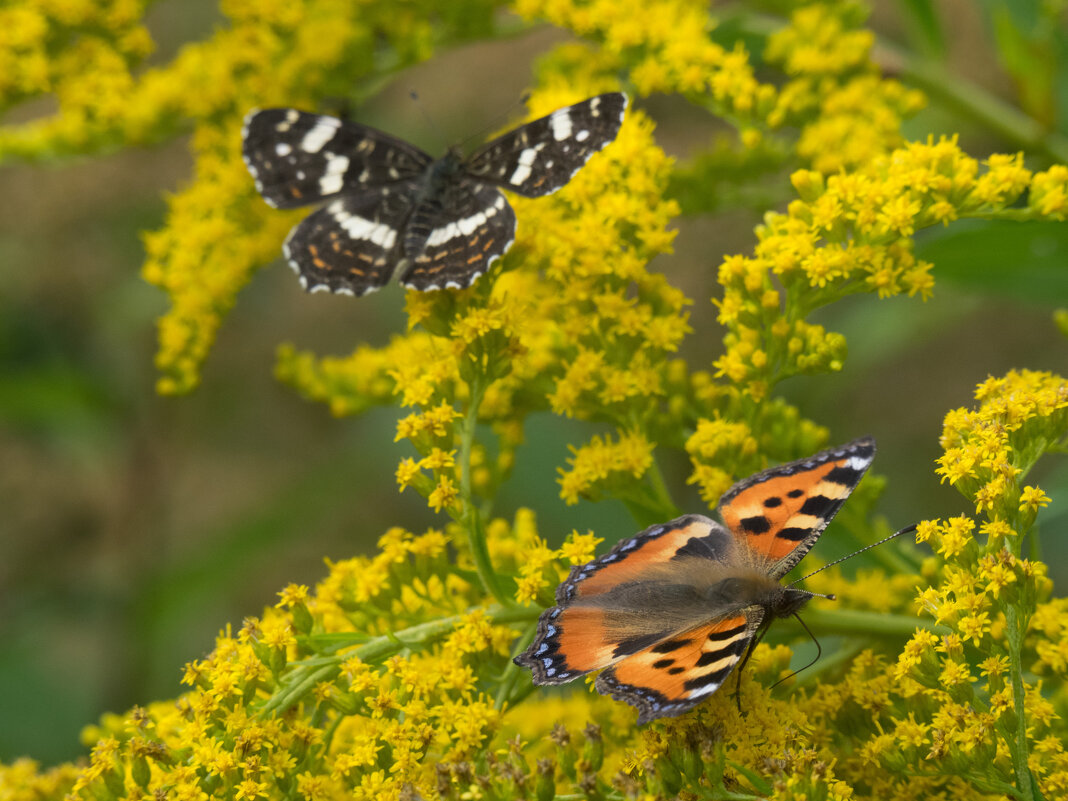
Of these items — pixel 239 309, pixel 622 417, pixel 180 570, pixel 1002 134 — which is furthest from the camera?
pixel 239 309

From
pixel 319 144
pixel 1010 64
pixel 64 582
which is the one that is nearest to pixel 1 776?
pixel 319 144

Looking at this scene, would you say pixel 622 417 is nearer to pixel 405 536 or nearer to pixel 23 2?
pixel 405 536

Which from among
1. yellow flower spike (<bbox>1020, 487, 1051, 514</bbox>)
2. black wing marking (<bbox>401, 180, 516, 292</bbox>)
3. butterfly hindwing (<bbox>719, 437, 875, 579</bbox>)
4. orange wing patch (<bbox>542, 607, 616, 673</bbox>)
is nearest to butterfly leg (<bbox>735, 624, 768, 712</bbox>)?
butterfly hindwing (<bbox>719, 437, 875, 579</bbox>)

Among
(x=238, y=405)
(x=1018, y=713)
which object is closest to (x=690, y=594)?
(x=1018, y=713)

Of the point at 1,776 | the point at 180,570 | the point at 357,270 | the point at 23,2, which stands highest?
the point at 23,2

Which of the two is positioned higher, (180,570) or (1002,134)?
(1002,134)

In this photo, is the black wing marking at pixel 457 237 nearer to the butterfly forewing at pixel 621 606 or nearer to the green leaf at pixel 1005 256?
the butterfly forewing at pixel 621 606

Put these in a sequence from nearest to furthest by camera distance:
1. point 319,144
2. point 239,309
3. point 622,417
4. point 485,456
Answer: point 622,417, point 485,456, point 319,144, point 239,309
